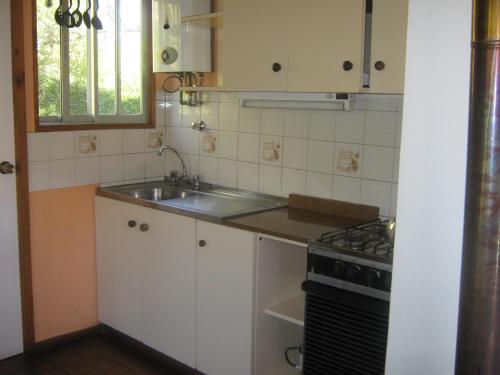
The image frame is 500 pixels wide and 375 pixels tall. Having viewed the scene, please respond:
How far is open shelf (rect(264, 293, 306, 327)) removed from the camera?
2.39 metres

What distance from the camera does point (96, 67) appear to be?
3203 millimetres

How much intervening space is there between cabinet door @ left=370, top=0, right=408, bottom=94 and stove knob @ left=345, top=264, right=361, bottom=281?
679 mm

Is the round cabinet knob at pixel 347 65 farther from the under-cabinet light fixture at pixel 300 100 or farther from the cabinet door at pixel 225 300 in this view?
the cabinet door at pixel 225 300

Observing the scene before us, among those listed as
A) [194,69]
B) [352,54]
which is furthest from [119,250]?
[352,54]

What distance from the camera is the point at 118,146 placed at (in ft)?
10.9

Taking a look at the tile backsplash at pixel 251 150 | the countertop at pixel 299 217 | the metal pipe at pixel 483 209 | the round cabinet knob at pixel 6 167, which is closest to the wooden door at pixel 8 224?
the round cabinet knob at pixel 6 167

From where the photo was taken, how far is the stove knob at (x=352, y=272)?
81.0 inches

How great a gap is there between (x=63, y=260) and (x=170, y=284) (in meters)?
0.72

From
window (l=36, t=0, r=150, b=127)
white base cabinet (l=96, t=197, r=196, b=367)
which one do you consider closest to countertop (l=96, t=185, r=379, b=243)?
white base cabinet (l=96, t=197, r=196, b=367)

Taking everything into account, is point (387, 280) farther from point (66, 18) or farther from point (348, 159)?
point (66, 18)

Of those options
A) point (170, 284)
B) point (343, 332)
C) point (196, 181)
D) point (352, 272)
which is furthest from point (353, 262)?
point (196, 181)

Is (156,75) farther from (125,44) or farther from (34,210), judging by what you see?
(34,210)

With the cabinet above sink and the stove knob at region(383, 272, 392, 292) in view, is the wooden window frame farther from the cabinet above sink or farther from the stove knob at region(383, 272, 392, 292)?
the stove knob at region(383, 272, 392, 292)

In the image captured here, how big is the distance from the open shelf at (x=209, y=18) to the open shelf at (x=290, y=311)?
139 centimetres
